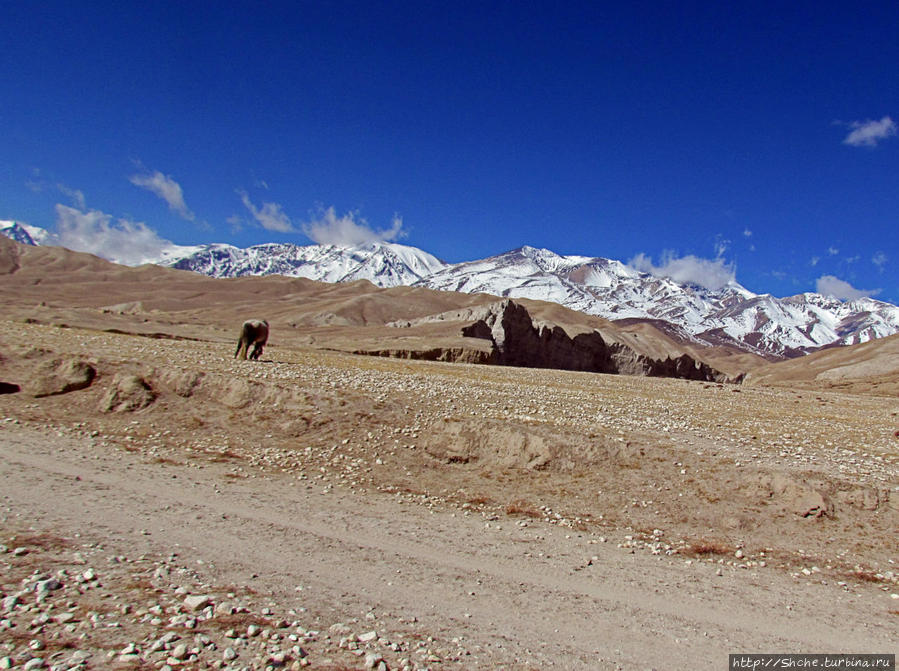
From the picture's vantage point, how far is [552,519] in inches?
460

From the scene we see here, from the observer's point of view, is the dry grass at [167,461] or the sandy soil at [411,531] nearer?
the sandy soil at [411,531]

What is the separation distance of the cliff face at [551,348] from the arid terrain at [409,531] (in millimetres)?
60182

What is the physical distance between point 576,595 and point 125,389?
52.3 ft

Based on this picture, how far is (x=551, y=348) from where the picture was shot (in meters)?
89.4

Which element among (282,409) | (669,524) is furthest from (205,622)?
(282,409)

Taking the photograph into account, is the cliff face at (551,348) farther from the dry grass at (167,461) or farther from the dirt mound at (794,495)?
the dirt mound at (794,495)

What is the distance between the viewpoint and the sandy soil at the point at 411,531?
685 centimetres

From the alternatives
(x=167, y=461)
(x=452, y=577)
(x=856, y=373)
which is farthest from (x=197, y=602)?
(x=856, y=373)

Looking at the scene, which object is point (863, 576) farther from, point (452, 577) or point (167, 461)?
point (167, 461)

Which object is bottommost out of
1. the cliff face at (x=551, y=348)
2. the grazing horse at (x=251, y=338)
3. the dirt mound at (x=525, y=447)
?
A: the dirt mound at (x=525, y=447)

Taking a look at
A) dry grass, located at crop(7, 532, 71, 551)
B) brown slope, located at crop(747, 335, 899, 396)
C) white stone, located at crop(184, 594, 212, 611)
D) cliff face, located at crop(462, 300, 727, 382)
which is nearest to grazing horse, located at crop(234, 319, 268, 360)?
dry grass, located at crop(7, 532, 71, 551)

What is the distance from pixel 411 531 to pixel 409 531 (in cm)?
4

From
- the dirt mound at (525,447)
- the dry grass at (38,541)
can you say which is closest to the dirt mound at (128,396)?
the dirt mound at (525,447)

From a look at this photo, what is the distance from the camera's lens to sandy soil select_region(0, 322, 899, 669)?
6848 millimetres
